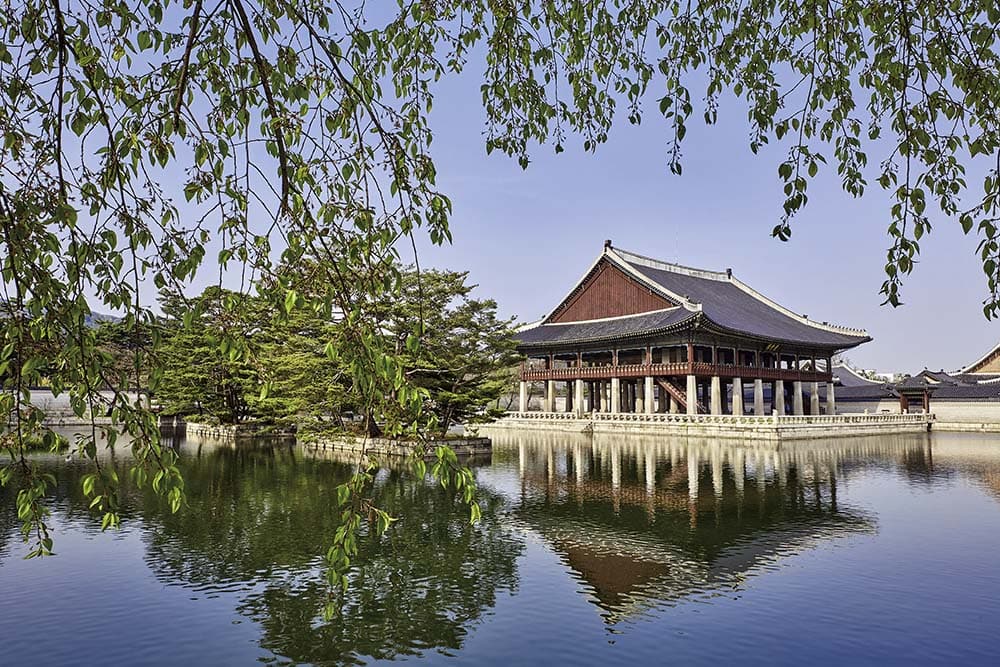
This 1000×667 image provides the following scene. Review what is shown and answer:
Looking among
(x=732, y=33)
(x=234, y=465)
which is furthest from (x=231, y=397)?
(x=732, y=33)

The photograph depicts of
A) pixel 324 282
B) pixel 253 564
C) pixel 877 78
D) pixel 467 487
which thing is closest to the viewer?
pixel 467 487

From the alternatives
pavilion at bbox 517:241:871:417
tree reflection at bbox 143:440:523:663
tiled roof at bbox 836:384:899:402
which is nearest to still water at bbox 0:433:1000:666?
tree reflection at bbox 143:440:523:663

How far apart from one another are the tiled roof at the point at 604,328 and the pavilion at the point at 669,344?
0.11 metres

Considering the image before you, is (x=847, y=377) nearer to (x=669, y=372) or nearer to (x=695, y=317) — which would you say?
(x=669, y=372)

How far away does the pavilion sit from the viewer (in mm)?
41750

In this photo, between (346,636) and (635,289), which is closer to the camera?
(346,636)

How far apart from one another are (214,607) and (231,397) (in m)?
34.7

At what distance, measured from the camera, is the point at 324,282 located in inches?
118

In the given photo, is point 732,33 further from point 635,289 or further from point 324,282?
point 635,289

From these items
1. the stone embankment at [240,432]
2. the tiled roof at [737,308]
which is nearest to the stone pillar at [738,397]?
the tiled roof at [737,308]

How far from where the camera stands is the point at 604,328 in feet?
157

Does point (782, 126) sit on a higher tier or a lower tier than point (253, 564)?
higher

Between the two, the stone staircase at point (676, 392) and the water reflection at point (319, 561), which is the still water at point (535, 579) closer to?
the water reflection at point (319, 561)

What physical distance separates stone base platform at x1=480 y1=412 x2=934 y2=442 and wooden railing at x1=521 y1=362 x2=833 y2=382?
304cm
